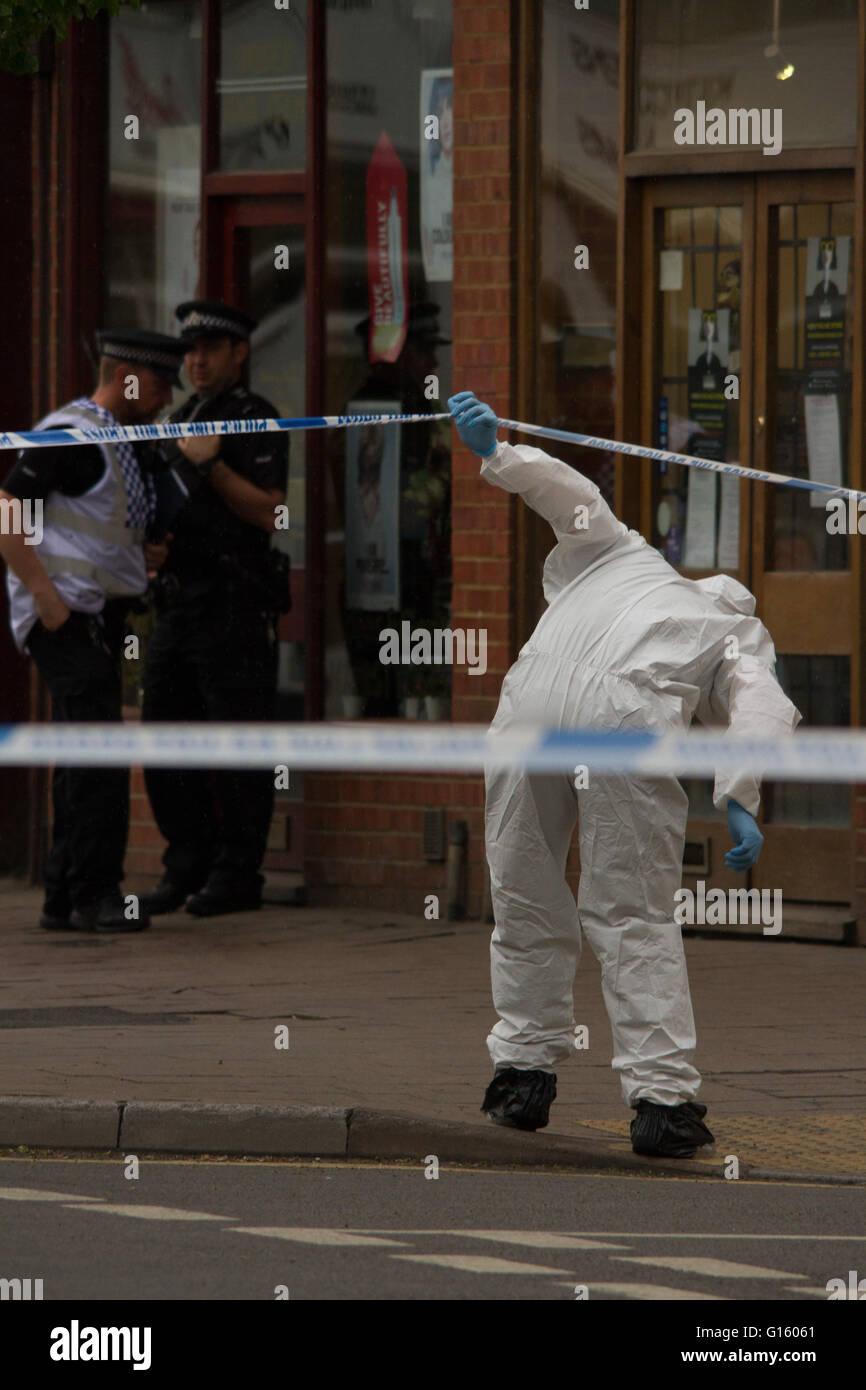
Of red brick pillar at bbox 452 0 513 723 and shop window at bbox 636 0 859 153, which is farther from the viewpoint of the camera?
red brick pillar at bbox 452 0 513 723

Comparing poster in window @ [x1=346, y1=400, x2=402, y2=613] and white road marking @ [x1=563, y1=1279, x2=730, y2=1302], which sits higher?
poster in window @ [x1=346, y1=400, x2=402, y2=613]

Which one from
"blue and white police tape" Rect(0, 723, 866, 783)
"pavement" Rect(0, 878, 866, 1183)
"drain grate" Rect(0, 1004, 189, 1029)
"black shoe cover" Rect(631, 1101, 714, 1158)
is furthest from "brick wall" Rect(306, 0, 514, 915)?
"black shoe cover" Rect(631, 1101, 714, 1158)

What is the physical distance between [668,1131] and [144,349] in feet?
16.0

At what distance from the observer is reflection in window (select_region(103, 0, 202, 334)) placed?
12492mm

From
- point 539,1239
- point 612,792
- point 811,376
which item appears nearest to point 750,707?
point 612,792

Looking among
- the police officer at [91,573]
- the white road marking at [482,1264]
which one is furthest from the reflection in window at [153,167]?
the white road marking at [482,1264]

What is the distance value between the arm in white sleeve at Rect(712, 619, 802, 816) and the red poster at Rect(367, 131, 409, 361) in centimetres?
504

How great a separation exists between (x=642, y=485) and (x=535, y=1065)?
14.8 feet

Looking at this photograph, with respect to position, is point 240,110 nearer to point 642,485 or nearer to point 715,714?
point 642,485

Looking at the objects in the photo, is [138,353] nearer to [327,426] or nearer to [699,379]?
[699,379]

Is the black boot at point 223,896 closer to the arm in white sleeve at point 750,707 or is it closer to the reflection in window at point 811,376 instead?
the reflection in window at point 811,376

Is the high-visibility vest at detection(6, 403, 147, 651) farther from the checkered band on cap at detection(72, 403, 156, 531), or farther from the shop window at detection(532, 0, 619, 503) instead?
the shop window at detection(532, 0, 619, 503)
